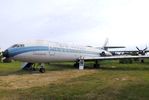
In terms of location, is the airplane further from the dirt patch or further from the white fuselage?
the dirt patch

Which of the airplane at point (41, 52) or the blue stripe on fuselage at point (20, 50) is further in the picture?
the airplane at point (41, 52)

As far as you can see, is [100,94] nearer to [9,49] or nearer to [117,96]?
[117,96]

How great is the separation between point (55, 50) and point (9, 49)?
16.4 feet

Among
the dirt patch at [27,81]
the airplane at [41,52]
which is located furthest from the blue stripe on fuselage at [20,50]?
the dirt patch at [27,81]

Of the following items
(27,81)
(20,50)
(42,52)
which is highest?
(20,50)

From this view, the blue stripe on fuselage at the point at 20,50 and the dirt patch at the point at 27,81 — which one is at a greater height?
the blue stripe on fuselage at the point at 20,50

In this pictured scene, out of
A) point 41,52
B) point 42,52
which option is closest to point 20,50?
point 41,52

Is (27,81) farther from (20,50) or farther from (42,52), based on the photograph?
(42,52)

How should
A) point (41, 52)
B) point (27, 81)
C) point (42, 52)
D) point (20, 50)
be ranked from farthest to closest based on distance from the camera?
point (42, 52) → point (41, 52) → point (20, 50) → point (27, 81)

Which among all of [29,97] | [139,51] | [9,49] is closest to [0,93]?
[29,97]

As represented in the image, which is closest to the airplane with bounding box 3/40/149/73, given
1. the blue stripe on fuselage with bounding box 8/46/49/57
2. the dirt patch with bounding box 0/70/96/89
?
the blue stripe on fuselage with bounding box 8/46/49/57

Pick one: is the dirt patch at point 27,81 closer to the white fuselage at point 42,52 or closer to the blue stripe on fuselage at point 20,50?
the blue stripe on fuselage at point 20,50

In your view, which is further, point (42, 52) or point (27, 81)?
point (42, 52)

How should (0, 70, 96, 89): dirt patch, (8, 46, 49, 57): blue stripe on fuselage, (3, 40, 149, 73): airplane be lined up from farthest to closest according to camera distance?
1. (3, 40, 149, 73): airplane
2. (8, 46, 49, 57): blue stripe on fuselage
3. (0, 70, 96, 89): dirt patch
